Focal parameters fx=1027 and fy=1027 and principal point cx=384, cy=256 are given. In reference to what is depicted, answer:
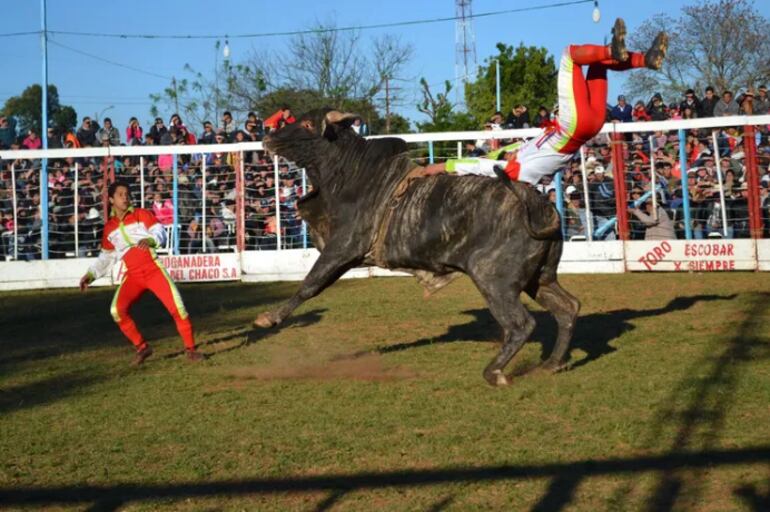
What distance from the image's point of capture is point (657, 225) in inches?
678

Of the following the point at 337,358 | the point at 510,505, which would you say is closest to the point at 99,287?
the point at 337,358

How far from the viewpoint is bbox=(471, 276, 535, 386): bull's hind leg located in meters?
8.54

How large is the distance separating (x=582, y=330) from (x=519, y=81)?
3479 centimetres

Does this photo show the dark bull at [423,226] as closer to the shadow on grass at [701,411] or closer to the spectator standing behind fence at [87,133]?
the shadow on grass at [701,411]

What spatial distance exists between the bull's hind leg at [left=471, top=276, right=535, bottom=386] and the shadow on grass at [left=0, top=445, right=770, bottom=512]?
2321 millimetres

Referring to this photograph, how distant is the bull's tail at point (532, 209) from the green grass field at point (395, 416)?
4.14 ft

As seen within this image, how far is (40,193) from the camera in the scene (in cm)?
1908

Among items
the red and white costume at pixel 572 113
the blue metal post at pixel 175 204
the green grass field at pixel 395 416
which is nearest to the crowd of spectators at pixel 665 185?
the green grass field at pixel 395 416

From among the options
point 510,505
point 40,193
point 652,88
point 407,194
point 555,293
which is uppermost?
point 652,88

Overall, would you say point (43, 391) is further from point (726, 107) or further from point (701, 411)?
point (726, 107)

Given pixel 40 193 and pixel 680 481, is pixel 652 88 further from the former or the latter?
pixel 680 481

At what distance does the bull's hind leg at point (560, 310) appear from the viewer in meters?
9.08

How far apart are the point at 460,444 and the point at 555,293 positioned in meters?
2.86

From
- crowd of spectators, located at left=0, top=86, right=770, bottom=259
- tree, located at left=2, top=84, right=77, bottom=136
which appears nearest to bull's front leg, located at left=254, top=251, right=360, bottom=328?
crowd of spectators, located at left=0, top=86, right=770, bottom=259
